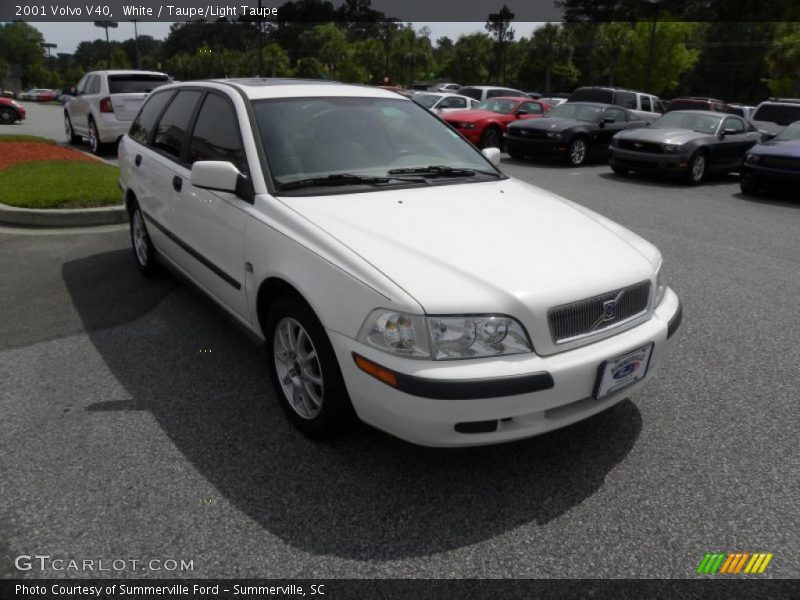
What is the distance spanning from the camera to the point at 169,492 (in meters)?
2.72

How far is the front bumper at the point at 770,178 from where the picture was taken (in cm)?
1070

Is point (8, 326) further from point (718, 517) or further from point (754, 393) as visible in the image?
point (754, 393)

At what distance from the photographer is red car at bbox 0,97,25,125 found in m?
24.2

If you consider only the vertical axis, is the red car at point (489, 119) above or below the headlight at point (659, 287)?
below

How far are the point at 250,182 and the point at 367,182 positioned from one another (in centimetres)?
62

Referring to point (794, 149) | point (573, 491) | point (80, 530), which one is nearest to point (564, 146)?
point (794, 149)

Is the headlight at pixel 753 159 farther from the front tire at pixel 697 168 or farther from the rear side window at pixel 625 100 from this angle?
the rear side window at pixel 625 100

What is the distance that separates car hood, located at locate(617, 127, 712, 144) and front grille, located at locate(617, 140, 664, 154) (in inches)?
3.1

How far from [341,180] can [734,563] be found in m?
2.49

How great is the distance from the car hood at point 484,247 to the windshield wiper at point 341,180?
0.42 ft

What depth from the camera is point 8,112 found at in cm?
2431

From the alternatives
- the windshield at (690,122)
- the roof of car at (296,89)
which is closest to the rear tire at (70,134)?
the roof of car at (296,89)

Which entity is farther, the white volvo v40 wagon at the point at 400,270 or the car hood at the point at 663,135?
the car hood at the point at 663,135

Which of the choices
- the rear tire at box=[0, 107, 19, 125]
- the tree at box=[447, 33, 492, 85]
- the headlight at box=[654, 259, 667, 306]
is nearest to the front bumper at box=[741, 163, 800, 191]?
the headlight at box=[654, 259, 667, 306]
